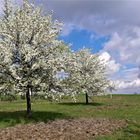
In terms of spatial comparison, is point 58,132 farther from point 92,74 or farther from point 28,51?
point 92,74

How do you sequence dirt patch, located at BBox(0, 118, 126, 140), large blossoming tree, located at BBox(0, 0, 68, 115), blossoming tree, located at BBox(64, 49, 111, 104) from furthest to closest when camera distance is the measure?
blossoming tree, located at BBox(64, 49, 111, 104)
large blossoming tree, located at BBox(0, 0, 68, 115)
dirt patch, located at BBox(0, 118, 126, 140)

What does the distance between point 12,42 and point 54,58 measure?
161 inches

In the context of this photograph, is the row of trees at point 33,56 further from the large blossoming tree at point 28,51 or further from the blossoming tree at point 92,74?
the blossoming tree at point 92,74

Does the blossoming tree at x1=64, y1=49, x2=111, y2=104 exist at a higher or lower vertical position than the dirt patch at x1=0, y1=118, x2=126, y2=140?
higher

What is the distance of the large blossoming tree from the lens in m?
34.5

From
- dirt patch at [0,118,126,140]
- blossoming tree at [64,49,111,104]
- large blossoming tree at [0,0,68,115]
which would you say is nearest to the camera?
dirt patch at [0,118,126,140]

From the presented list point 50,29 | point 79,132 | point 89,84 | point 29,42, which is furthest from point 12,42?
point 89,84

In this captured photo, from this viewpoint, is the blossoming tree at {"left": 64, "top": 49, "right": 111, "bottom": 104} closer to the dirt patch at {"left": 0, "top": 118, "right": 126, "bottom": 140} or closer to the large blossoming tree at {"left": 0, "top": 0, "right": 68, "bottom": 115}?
the large blossoming tree at {"left": 0, "top": 0, "right": 68, "bottom": 115}

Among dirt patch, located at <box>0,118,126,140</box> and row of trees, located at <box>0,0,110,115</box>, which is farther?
row of trees, located at <box>0,0,110,115</box>

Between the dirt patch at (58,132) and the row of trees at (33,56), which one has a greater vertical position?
the row of trees at (33,56)

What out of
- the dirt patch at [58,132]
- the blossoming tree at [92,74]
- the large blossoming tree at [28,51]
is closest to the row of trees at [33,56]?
the large blossoming tree at [28,51]

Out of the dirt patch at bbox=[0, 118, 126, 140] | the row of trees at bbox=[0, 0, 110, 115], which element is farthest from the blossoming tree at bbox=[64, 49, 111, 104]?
the dirt patch at bbox=[0, 118, 126, 140]

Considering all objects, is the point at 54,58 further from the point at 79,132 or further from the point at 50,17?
the point at 79,132

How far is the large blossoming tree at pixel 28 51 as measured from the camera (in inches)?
1358
